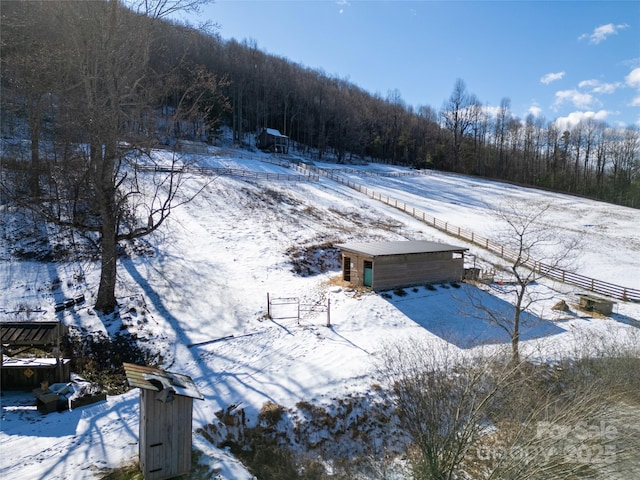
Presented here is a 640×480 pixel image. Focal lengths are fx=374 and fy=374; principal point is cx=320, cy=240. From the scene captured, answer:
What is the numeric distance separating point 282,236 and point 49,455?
18.5 m

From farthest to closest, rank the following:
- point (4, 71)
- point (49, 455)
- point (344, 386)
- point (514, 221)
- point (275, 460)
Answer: point (514, 221) < point (4, 71) < point (344, 386) < point (275, 460) < point (49, 455)

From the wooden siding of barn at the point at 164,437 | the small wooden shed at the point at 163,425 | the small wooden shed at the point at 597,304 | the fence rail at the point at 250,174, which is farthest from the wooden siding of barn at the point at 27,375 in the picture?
the fence rail at the point at 250,174

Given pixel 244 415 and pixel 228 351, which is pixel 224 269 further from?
pixel 244 415

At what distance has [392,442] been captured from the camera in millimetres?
9828

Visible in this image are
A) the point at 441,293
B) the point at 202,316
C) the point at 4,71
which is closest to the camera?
the point at 202,316

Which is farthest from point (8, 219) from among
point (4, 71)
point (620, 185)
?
point (620, 185)

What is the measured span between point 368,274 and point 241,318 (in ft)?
21.5

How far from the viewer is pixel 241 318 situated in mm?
14789

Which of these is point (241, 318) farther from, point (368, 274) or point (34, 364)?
point (34, 364)

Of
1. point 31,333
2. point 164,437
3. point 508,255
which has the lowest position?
point 164,437

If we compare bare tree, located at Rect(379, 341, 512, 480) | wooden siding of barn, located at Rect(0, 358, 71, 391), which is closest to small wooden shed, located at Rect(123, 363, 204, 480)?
wooden siding of barn, located at Rect(0, 358, 71, 391)

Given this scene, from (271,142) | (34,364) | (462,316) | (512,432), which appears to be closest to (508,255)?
(462,316)

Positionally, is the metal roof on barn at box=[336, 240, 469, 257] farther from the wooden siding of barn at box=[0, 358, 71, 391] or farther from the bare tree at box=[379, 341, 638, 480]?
the wooden siding of barn at box=[0, 358, 71, 391]

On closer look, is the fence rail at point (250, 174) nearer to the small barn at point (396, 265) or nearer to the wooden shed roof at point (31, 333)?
the small barn at point (396, 265)
